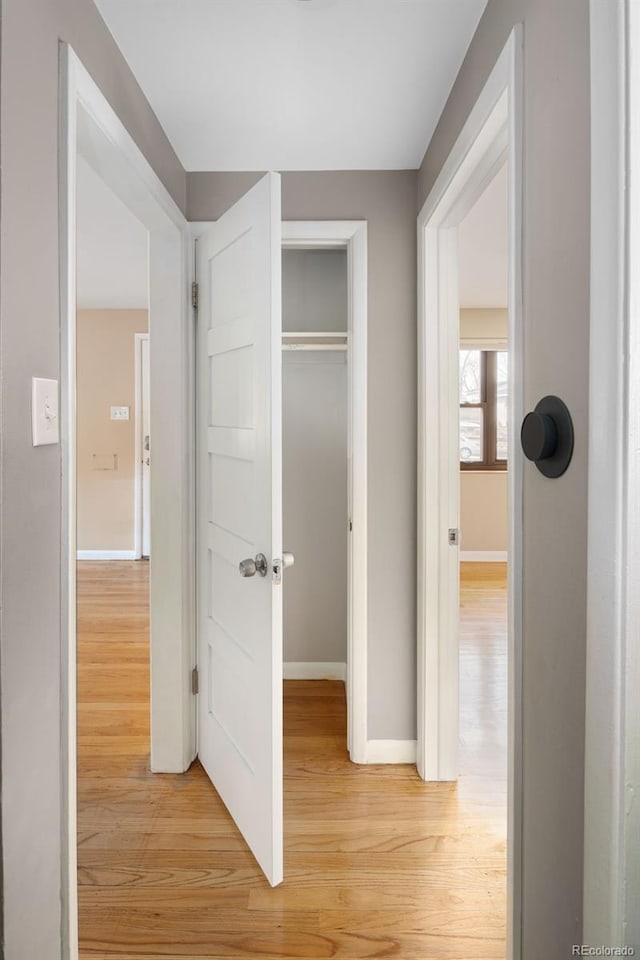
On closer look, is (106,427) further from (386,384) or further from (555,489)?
(555,489)

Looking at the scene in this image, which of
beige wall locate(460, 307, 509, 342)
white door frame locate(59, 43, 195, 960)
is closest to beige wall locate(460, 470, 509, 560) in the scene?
beige wall locate(460, 307, 509, 342)

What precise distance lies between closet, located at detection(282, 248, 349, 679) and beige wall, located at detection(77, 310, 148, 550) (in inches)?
132

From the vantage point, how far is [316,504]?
10.8ft

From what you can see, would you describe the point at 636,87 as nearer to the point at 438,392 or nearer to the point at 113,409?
the point at 438,392

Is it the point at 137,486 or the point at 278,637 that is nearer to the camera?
the point at 278,637

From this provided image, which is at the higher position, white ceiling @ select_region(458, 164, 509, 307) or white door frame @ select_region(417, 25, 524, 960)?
white ceiling @ select_region(458, 164, 509, 307)

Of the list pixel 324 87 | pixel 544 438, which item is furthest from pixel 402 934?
pixel 324 87

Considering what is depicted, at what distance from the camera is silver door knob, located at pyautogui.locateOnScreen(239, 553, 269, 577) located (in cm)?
169

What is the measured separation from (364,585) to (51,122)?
1.80 m

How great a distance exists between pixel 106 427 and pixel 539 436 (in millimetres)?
5653

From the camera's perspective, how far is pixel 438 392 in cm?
223

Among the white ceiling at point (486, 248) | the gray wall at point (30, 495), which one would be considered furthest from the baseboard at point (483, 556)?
the gray wall at point (30, 495)

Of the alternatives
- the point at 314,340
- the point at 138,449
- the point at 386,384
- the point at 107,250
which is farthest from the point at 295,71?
the point at 138,449

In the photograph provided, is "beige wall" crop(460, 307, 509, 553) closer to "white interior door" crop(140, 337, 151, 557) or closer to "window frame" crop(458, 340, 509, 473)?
"window frame" crop(458, 340, 509, 473)
